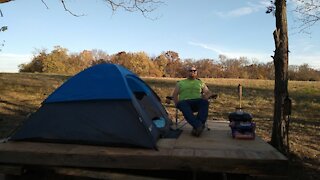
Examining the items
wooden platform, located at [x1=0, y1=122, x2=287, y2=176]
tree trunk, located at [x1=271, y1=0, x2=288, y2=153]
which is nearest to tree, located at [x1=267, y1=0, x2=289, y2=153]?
tree trunk, located at [x1=271, y1=0, x2=288, y2=153]

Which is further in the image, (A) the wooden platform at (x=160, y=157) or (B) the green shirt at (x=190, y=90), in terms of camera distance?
(B) the green shirt at (x=190, y=90)

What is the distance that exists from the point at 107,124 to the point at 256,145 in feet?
7.66

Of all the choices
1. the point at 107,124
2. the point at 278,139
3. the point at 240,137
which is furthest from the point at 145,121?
the point at 278,139

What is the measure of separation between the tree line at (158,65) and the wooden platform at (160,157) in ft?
158

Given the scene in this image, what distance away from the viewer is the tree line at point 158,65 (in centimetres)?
6010

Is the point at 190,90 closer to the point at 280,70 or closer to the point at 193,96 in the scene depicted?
the point at 193,96

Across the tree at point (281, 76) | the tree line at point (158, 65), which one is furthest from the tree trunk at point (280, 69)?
the tree line at point (158, 65)

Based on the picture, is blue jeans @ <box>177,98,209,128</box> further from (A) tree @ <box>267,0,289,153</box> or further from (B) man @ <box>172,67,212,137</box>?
(A) tree @ <box>267,0,289,153</box>

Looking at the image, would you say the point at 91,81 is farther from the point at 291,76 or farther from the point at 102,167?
the point at 291,76

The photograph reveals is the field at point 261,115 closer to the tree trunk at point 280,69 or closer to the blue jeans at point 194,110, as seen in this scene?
the tree trunk at point 280,69

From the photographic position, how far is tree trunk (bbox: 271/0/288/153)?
7750mm

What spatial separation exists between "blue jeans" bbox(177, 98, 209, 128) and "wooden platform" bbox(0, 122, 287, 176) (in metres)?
0.99

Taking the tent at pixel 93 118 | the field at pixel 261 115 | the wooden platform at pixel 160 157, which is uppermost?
the tent at pixel 93 118

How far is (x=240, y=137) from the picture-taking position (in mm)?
6871
